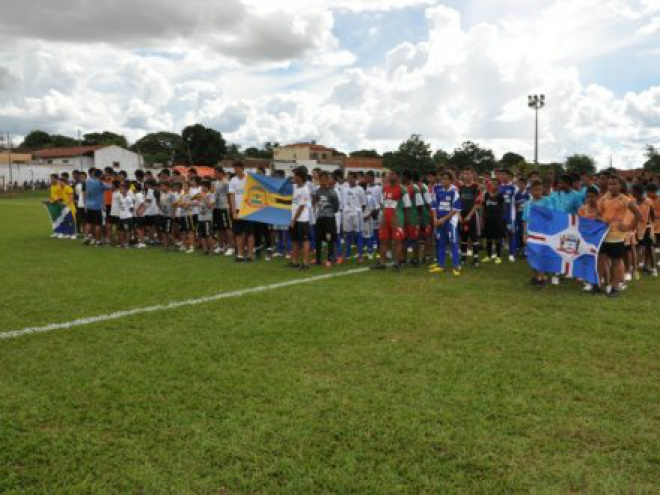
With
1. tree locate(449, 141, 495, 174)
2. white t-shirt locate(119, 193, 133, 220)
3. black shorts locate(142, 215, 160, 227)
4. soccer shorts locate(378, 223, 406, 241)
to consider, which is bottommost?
soccer shorts locate(378, 223, 406, 241)

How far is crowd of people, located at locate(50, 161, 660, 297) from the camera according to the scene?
9.49 m

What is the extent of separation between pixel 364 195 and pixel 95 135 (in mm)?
121139

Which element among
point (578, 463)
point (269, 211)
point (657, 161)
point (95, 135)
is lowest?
point (578, 463)

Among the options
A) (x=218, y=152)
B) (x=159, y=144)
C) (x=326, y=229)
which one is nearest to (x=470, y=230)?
(x=326, y=229)

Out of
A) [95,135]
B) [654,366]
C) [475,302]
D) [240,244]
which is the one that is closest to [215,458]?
[654,366]

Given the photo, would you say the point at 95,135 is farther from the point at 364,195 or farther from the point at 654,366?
the point at 654,366

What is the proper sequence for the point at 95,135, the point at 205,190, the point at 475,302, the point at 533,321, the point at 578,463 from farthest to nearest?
the point at 95,135
the point at 205,190
the point at 475,302
the point at 533,321
the point at 578,463

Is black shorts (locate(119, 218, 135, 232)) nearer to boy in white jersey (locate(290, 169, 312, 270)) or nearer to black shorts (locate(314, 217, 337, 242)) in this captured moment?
boy in white jersey (locate(290, 169, 312, 270))

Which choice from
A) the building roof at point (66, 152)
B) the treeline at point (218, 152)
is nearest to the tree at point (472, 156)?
the treeline at point (218, 152)

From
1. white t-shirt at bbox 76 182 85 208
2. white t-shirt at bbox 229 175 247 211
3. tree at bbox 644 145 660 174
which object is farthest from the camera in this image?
tree at bbox 644 145 660 174

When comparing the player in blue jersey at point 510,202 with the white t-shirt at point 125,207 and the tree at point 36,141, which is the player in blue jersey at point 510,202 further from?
the tree at point 36,141

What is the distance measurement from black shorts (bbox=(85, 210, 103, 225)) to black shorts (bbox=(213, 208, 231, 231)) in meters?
4.17

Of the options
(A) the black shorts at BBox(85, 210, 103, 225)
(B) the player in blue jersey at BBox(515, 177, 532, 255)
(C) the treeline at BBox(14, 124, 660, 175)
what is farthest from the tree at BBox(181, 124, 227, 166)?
(B) the player in blue jersey at BBox(515, 177, 532, 255)

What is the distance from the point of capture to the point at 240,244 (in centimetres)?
1235
